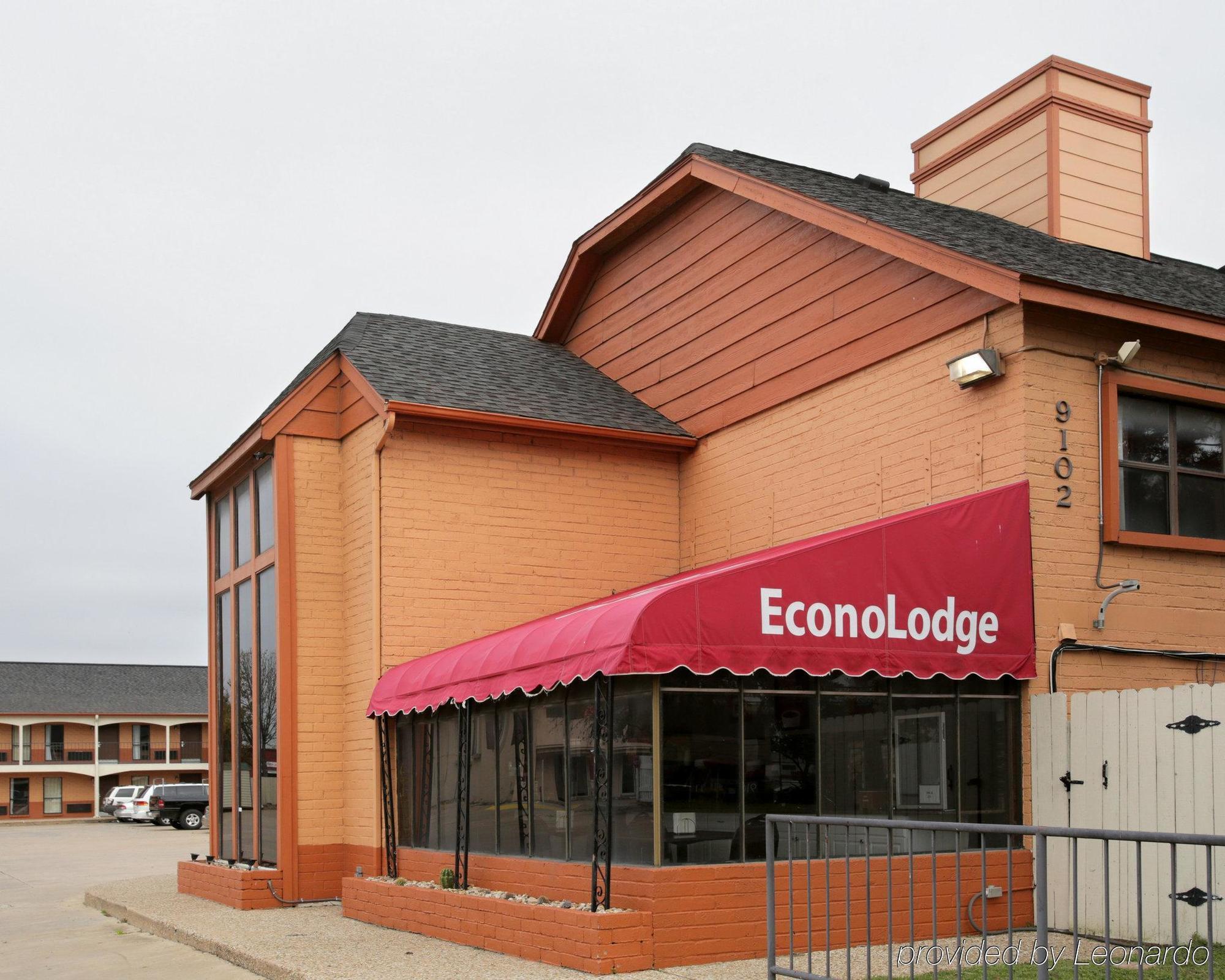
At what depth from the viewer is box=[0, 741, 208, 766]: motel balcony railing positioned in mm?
64500

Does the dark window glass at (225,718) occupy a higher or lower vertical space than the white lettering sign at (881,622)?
lower

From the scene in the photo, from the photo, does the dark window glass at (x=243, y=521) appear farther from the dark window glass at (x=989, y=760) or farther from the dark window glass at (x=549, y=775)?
the dark window glass at (x=989, y=760)

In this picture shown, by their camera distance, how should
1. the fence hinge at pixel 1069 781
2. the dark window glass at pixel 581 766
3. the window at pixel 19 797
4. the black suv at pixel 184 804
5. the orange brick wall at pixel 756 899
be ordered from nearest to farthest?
1. the orange brick wall at pixel 756 899
2. the fence hinge at pixel 1069 781
3. the dark window glass at pixel 581 766
4. the black suv at pixel 184 804
5. the window at pixel 19 797

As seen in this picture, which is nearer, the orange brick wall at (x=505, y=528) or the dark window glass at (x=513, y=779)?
the dark window glass at (x=513, y=779)

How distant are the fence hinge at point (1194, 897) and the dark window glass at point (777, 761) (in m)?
2.78

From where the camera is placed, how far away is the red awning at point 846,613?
10570 millimetres

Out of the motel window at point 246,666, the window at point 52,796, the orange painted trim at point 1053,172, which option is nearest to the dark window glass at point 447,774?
the motel window at point 246,666

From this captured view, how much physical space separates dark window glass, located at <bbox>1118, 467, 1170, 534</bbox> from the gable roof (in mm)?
61467

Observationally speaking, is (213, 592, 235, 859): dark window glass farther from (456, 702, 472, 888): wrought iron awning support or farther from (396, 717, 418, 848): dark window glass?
(456, 702, 472, 888): wrought iron awning support

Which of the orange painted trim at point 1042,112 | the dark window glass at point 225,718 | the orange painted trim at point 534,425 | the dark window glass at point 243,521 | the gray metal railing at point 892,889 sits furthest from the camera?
the dark window glass at point 225,718

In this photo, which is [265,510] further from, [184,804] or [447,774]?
[184,804]

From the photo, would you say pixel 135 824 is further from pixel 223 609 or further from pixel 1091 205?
pixel 1091 205

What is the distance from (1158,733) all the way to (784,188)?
6889 mm

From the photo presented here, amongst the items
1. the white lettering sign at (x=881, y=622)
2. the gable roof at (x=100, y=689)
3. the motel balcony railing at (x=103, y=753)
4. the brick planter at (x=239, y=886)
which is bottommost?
the motel balcony railing at (x=103, y=753)
